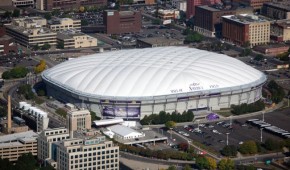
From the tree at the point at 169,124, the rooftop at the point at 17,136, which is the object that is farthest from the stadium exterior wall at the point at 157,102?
the rooftop at the point at 17,136

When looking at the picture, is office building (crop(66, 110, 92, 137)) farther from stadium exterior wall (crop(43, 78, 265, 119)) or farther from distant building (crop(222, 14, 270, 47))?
distant building (crop(222, 14, 270, 47))

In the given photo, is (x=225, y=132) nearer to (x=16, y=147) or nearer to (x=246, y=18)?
(x=16, y=147)

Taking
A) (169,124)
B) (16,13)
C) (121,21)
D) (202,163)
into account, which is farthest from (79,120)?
(16,13)

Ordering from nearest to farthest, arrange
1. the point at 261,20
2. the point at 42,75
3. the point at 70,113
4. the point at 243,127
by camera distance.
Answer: the point at 70,113
the point at 243,127
the point at 42,75
the point at 261,20

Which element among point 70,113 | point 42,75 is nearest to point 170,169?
point 70,113

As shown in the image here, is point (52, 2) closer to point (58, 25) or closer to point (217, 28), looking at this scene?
point (58, 25)

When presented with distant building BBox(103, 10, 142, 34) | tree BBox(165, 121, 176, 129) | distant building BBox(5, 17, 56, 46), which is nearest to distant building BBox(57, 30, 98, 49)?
distant building BBox(5, 17, 56, 46)

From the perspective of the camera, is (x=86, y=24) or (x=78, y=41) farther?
(x=86, y=24)
